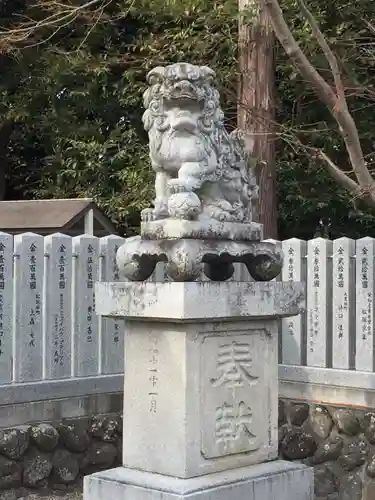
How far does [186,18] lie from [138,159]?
2.20 metres

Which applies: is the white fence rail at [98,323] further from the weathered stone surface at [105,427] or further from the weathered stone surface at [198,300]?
the weathered stone surface at [198,300]

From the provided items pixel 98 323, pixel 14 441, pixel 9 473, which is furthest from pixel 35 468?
pixel 98 323

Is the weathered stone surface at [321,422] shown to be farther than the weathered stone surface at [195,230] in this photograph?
Yes

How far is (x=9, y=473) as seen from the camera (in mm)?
7758

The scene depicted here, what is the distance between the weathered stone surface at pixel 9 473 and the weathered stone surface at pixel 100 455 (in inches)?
31.2

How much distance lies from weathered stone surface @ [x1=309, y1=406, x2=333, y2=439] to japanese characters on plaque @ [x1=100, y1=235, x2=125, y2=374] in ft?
6.76

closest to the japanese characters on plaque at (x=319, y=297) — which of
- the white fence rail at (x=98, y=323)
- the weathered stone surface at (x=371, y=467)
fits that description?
the white fence rail at (x=98, y=323)

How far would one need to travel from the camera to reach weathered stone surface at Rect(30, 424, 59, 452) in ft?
25.9

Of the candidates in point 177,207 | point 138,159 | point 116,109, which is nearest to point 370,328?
point 177,207

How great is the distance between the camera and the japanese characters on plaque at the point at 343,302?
8.46 meters

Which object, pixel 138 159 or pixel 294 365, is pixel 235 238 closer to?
pixel 294 365

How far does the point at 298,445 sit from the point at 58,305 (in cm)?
287

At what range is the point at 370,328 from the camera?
8.30 m

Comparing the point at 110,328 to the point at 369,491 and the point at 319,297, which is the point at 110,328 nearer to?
the point at 319,297
